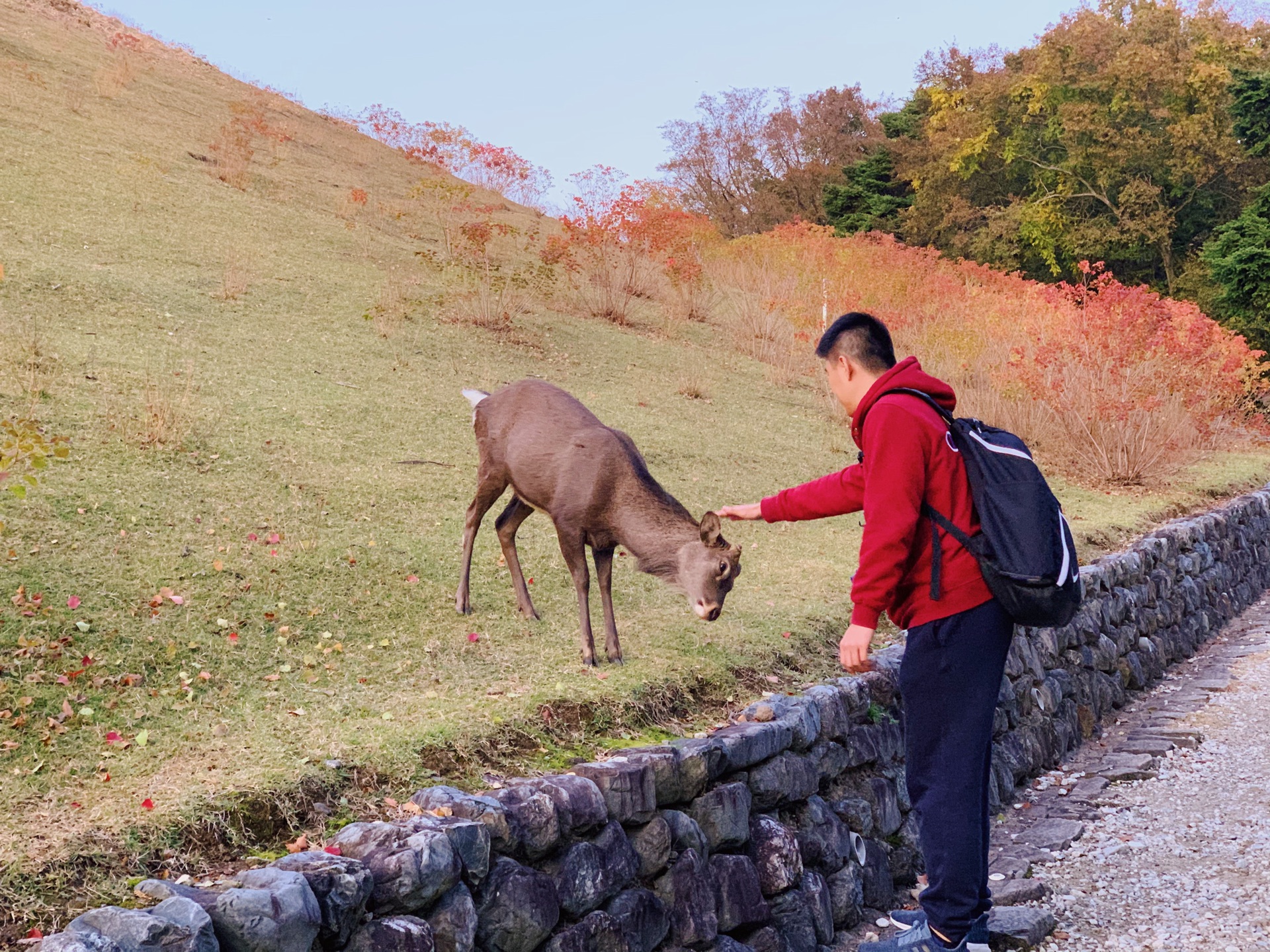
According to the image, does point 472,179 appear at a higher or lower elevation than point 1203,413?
higher

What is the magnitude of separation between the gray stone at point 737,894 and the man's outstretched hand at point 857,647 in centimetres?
157

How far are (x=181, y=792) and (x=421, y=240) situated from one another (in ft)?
64.2

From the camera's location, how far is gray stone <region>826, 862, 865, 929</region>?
523cm

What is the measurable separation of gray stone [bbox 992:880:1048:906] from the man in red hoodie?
1.78 metres

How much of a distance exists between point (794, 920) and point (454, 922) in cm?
203

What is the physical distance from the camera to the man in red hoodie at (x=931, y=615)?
3447mm

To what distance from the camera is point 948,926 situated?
3.67 meters

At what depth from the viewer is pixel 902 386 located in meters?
3.55

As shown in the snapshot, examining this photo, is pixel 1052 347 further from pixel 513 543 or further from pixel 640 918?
pixel 640 918

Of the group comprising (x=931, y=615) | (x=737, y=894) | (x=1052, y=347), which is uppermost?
(x=1052, y=347)

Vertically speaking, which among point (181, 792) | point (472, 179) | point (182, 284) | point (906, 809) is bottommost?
point (906, 809)

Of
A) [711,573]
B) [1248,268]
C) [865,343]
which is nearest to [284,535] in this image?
[711,573]

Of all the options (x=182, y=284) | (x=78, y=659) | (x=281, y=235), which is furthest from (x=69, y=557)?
(x=281, y=235)

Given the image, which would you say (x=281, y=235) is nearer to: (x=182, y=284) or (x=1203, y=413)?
(x=182, y=284)
